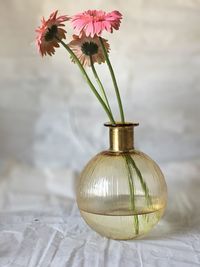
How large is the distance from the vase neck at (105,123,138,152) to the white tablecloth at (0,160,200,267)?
0.59 ft

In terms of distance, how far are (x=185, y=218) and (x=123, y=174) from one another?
21 cm

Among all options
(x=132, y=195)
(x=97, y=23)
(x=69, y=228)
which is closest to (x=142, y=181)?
(x=132, y=195)

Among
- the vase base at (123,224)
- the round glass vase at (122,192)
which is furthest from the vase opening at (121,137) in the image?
the vase base at (123,224)

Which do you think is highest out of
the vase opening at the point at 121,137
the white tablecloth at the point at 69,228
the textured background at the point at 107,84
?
the textured background at the point at 107,84

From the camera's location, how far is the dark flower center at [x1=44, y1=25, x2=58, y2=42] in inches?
37.4

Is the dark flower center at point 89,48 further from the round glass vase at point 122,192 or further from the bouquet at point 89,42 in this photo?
the round glass vase at point 122,192

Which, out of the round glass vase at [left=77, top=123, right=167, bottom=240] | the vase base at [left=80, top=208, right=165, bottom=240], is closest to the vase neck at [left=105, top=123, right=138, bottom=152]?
the round glass vase at [left=77, top=123, right=167, bottom=240]

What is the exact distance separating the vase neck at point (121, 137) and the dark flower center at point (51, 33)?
20cm

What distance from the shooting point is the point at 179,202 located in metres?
1.16

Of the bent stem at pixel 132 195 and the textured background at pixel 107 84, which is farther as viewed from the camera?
the textured background at pixel 107 84

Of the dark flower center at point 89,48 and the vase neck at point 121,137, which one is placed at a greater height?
the dark flower center at point 89,48

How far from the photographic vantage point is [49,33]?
953 millimetres

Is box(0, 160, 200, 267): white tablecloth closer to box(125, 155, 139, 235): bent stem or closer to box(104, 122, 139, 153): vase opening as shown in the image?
box(125, 155, 139, 235): bent stem

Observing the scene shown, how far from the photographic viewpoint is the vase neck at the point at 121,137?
96cm
